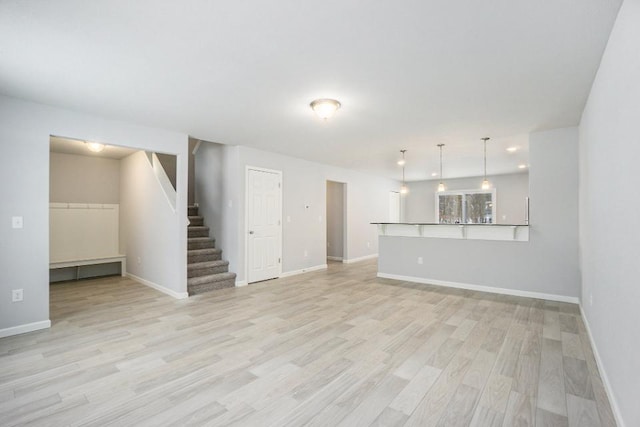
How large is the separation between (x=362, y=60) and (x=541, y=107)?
95.2 inches

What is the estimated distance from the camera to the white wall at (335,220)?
8.30 meters

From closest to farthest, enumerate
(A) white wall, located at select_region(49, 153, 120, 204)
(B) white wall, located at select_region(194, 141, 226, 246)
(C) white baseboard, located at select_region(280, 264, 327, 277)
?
(B) white wall, located at select_region(194, 141, 226, 246) < (A) white wall, located at select_region(49, 153, 120, 204) < (C) white baseboard, located at select_region(280, 264, 327, 277)

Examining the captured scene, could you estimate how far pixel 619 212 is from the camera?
1.90 metres

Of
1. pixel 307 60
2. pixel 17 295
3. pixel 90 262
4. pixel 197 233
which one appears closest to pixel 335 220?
pixel 197 233

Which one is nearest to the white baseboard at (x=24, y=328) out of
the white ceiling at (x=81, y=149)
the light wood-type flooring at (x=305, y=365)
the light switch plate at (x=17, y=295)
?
the light wood-type flooring at (x=305, y=365)

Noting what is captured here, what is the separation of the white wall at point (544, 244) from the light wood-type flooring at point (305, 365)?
0.48 m

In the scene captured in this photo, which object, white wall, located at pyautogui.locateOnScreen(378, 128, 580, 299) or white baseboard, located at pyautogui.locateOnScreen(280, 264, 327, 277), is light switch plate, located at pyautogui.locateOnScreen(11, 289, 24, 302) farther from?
white wall, located at pyautogui.locateOnScreen(378, 128, 580, 299)

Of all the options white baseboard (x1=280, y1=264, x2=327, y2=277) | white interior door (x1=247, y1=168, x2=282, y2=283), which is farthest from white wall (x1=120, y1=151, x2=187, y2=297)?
white baseboard (x1=280, y1=264, x2=327, y2=277)

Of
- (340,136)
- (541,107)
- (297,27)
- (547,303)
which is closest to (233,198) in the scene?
(340,136)

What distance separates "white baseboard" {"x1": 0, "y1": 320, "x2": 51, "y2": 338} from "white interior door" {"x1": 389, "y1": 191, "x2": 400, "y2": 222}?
8.65 metres

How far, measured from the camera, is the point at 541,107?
351 centimetres

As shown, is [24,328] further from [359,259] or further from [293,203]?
[359,259]

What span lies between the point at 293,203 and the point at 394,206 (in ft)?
16.5

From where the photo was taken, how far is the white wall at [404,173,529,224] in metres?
9.14
